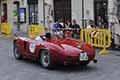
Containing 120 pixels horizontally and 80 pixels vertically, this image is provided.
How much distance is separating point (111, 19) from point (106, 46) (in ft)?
21.5

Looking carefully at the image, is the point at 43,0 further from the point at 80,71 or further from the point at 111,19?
the point at 80,71

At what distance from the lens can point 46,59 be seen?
45.6ft

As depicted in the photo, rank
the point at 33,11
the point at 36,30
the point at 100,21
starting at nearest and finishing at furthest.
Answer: the point at 36,30, the point at 100,21, the point at 33,11

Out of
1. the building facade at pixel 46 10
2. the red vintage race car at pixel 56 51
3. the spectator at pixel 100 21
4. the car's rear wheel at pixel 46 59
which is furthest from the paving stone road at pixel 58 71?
the building facade at pixel 46 10

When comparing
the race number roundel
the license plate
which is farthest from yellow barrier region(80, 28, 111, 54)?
the license plate

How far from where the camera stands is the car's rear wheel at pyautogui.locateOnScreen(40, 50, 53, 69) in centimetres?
1361

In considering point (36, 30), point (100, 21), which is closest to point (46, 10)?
point (100, 21)

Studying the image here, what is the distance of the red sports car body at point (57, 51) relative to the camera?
13.2m

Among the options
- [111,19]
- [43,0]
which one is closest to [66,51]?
[111,19]

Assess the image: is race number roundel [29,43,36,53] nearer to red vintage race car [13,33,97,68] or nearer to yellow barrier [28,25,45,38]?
red vintage race car [13,33,97,68]

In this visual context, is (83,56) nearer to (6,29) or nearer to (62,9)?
(6,29)

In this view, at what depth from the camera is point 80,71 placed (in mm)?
13453

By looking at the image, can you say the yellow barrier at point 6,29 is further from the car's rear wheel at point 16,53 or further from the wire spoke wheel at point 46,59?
the wire spoke wheel at point 46,59

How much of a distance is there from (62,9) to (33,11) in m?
4.53
